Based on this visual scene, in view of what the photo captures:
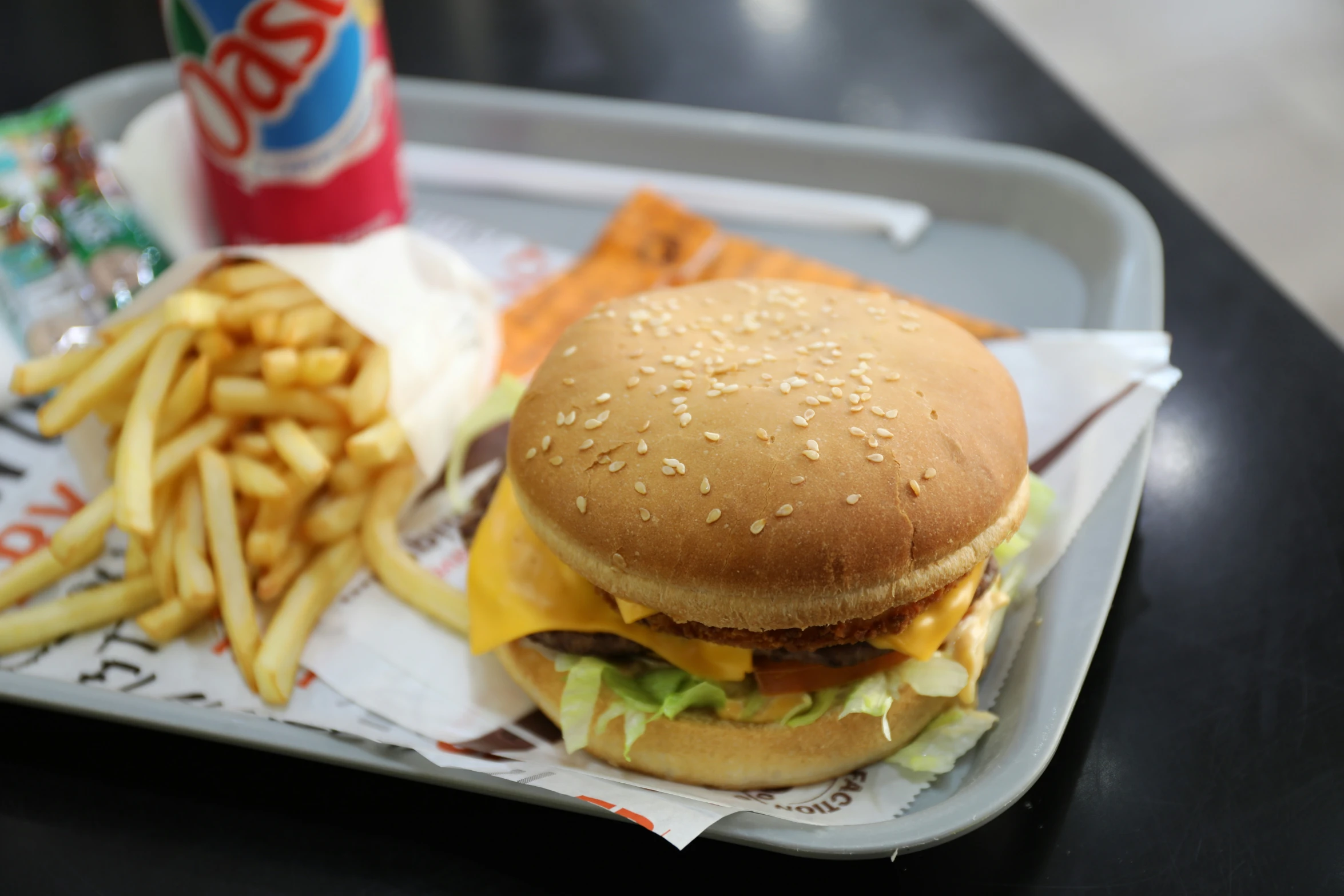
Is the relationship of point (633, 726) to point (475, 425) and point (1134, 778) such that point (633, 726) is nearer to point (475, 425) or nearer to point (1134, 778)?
point (1134, 778)

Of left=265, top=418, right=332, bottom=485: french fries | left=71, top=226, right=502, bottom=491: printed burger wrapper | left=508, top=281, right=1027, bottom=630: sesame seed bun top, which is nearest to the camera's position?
left=508, top=281, right=1027, bottom=630: sesame seed bun top

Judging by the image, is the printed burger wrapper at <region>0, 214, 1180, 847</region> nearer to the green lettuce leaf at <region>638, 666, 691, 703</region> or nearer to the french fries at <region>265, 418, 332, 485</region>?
the green lettuce leaf at <region>638, 666, 691, 703</region>

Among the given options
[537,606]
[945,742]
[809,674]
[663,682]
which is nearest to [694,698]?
[663,682]

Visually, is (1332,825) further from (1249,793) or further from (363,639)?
(363,639)

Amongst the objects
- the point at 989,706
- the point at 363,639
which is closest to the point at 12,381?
the point at 363,639

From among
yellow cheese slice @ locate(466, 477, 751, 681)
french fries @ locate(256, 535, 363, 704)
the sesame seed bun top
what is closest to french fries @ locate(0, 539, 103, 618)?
french fries @ locate(256, 535, 363, 704)
